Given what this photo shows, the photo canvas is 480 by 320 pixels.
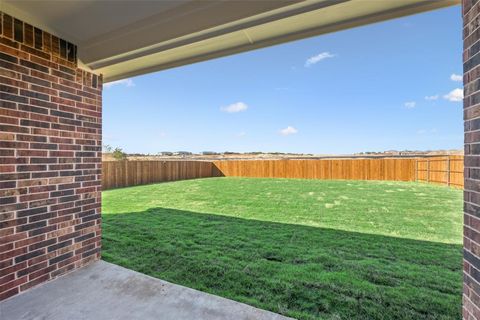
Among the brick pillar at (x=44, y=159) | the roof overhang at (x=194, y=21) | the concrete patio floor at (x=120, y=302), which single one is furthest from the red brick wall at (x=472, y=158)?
the brick pillar at (x=44, y=159)

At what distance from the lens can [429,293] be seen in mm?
2170

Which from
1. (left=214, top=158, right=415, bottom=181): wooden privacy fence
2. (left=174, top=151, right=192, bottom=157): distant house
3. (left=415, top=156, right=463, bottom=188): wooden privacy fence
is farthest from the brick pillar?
(left=174, top=151, right=192, bottom=157): distant house

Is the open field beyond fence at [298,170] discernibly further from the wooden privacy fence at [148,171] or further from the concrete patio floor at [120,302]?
the concrete patio floor at [120,302]

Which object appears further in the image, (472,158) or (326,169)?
(326,169)

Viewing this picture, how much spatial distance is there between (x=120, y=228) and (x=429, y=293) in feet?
14.6

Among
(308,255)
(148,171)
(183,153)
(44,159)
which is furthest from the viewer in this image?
(183,153)

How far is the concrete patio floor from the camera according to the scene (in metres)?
1.84

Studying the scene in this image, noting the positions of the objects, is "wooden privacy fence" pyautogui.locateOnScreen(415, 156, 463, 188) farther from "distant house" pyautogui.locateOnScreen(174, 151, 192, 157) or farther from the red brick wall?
"distant house" pyautogui.locateOnScreen(174, 151, 192, 157)

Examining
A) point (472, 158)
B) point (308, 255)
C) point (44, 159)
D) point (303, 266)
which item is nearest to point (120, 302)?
point (44, 159)

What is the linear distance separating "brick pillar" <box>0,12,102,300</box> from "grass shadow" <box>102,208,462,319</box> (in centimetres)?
70

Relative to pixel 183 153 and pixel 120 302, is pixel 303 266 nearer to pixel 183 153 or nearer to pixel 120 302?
pixel 120 302

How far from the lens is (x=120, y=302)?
2014 millimetres

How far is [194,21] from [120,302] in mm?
2503

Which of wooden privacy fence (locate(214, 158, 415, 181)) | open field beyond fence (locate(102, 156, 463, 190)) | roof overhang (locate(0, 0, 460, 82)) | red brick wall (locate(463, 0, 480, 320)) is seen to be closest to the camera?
red brick wall (locate(463, 0, 480, 320))
